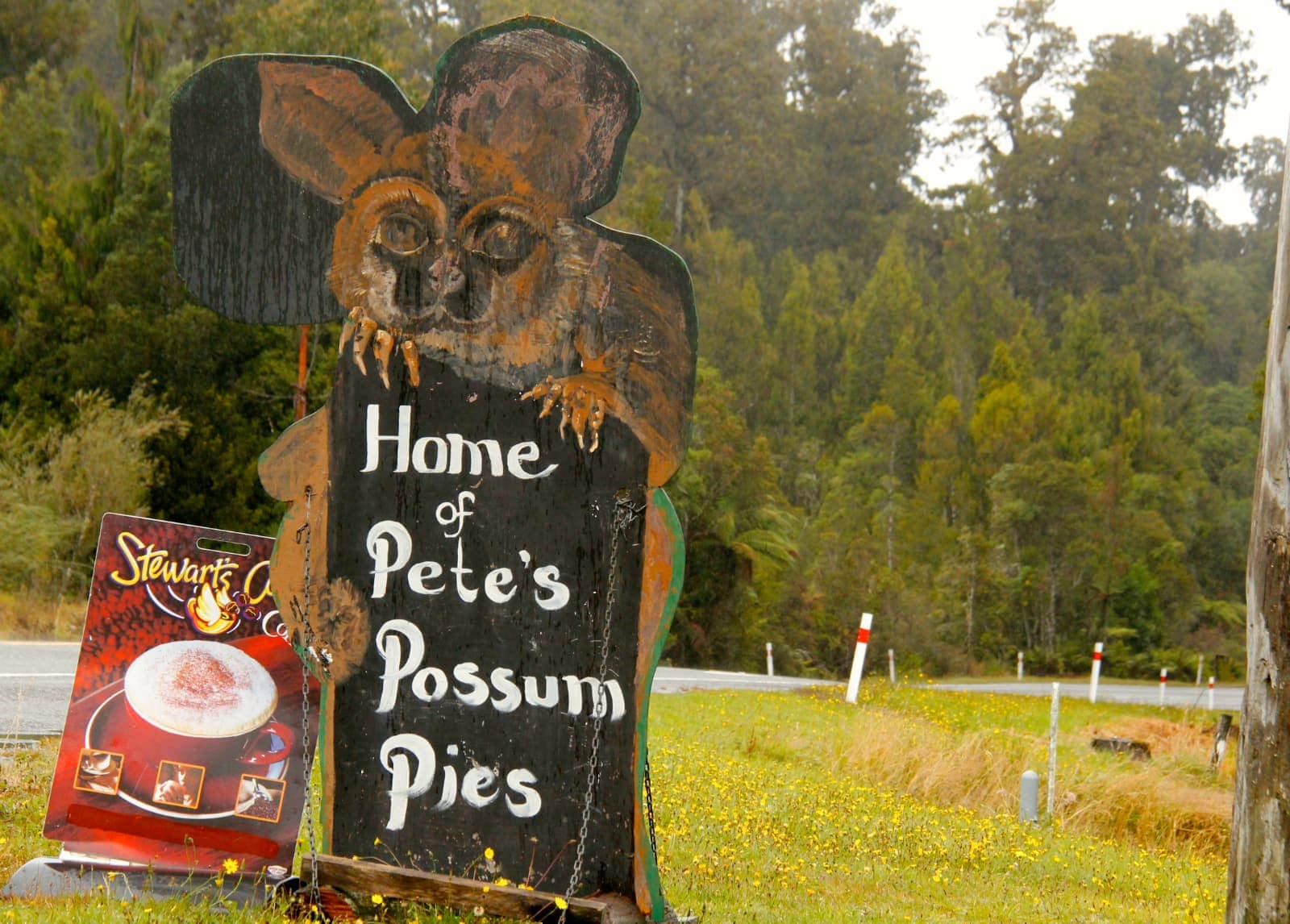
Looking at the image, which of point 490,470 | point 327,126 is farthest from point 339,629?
point 327,126

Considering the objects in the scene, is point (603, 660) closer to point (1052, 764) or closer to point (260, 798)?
point (260, 798)

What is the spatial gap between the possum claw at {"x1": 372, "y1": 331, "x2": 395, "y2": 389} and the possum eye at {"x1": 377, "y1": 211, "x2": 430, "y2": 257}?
291 millimetres

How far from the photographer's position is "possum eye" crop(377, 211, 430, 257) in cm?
516

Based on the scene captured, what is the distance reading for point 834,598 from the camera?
33.8 metres

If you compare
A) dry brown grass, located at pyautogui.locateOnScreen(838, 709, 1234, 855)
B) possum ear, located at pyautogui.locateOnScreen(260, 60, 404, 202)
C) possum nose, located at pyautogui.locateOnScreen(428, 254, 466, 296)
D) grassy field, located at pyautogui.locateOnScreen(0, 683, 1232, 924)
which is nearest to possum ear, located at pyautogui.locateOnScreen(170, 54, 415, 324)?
possum ear, located at pyautogui.locateOnScreen(260, 60, 404, 202)

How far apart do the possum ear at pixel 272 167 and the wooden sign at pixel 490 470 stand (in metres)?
0.02

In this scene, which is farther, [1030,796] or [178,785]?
[1030,796]

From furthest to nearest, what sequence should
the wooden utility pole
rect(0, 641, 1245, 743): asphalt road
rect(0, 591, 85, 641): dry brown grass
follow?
1. rect(0, 591, 85, 641): dry brown grass
2. rect(0, 641, 1245, 743): asphalt road
3. the wooden utility pole

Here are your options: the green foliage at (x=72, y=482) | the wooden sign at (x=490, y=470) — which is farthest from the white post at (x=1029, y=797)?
the green foliage at (x=72, y=482)

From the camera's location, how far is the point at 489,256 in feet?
16.8

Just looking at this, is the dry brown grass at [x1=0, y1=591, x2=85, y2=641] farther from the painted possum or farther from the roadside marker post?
the painted possum

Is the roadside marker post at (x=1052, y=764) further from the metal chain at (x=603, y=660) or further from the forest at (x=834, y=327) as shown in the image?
the forest at (x=834, y=327)

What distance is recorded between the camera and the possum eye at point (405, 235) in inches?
203

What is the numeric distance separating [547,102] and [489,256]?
57 cm
